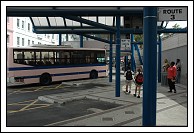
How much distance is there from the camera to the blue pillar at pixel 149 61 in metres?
4.40

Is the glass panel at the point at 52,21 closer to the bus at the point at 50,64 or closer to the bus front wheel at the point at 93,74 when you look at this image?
the bus at the point at 50,64

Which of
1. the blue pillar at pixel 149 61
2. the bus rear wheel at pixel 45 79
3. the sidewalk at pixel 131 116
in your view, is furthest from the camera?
the bus rear wheel at pixel 45 79

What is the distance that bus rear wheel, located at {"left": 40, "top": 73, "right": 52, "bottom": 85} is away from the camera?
16703mm

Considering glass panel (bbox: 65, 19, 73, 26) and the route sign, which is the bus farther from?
the route sign

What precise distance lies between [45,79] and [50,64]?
3.98 ft

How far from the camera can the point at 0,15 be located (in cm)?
464

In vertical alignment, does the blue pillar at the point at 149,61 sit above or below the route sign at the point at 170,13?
below

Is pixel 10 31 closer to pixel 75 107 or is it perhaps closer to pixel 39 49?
pixel 39 49

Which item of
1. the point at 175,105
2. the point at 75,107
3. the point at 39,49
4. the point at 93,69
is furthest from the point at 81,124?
the point at 93,69

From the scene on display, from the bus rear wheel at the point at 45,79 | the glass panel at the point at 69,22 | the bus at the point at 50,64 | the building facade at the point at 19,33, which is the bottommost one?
the bus rear wheel at the point at 45,79

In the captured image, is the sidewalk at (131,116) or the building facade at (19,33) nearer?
the sidewalk at (131,116)

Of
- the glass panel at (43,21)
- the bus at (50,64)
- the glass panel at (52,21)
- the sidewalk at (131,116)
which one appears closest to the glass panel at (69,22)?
the glass panel at (52,21)

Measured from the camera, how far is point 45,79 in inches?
666

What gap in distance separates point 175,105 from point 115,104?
2512 millimetres
